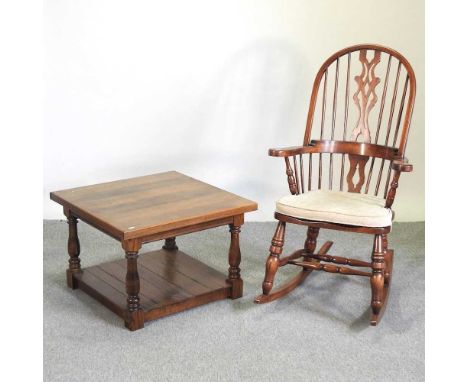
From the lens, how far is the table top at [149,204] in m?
2.68

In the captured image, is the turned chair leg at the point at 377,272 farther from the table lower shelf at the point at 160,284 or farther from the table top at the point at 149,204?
the table lower shelf at the point at 160,284

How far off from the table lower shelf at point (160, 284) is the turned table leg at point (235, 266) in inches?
1.1

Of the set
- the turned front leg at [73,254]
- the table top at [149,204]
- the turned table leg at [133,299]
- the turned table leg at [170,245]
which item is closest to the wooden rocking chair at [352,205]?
the table top at [149,204]

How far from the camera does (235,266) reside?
Answer: 303cm

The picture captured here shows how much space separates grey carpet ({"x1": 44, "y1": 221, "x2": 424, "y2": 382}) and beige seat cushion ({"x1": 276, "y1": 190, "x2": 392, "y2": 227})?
1.46 feet

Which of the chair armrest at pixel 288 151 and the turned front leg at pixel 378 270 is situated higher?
the chair armrest at pixel 288 151

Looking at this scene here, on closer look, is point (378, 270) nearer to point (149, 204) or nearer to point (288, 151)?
point (288, 151)

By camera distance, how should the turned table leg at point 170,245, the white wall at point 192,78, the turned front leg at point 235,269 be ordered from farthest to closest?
the white wall at point 192,78 → the turned table leg at point 170,245 → the turned front leg at point 235,269

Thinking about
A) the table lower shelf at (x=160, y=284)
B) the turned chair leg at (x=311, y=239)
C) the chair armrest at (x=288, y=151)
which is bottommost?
the table lower shelf at (x=160, y=284)

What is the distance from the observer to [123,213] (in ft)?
9.17

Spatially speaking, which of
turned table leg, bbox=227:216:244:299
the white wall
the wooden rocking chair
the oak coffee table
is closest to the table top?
the oak coffee table
